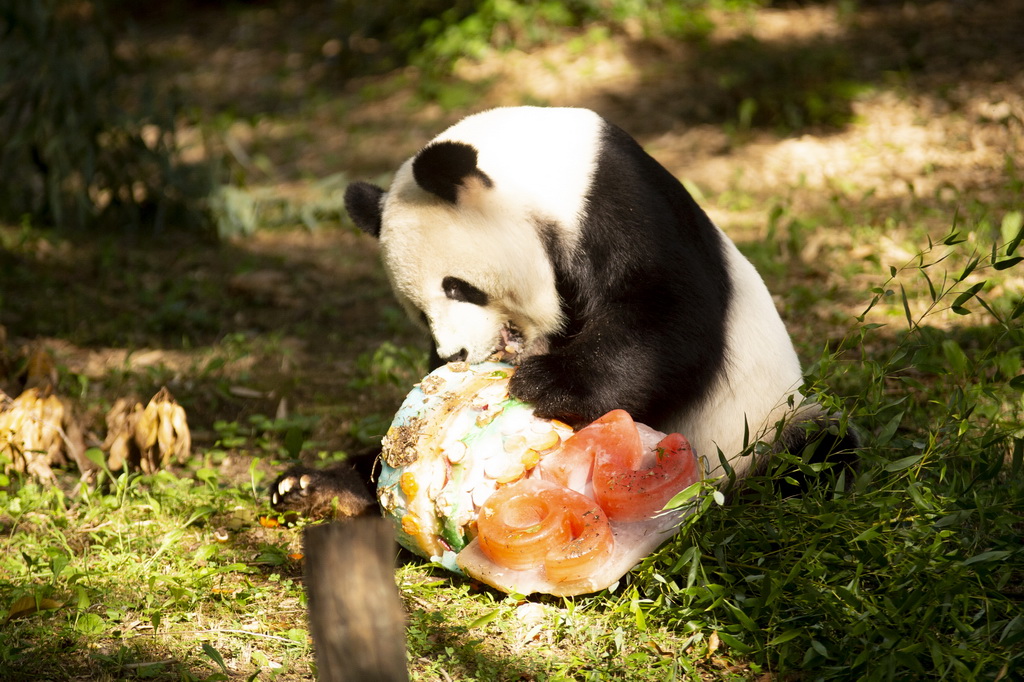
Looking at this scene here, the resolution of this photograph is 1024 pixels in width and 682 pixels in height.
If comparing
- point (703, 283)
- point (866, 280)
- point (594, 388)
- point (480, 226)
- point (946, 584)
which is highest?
point (480, 226)

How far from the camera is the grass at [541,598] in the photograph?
235 centimetres

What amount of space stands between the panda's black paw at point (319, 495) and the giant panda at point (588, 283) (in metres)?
0.58

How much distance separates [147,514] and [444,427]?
115 cm

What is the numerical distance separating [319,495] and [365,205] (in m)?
1.00

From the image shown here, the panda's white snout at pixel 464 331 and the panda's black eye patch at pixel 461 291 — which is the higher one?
the panda's black eye patch at pixel 461 291

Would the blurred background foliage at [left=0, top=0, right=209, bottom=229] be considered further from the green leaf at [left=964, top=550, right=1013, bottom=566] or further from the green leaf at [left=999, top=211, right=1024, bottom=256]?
the green leaf at [left=964, top=550, right=1013, bottom=566]

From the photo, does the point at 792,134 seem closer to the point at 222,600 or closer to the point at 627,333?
the point at 627,333

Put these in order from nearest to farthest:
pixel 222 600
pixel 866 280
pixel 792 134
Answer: pixel 222 600, pixel 866 280, pixel 792 134

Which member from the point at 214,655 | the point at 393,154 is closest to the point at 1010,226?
the point at 214,655

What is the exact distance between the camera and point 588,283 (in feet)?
9.29

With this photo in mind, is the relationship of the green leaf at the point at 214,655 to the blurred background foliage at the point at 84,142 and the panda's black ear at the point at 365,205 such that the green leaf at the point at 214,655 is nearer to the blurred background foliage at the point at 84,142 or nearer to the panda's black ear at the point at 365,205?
the panda's black ear at the point at 365,205

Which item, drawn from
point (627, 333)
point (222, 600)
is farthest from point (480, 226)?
point (222, 600)

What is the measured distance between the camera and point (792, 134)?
7.93 metres

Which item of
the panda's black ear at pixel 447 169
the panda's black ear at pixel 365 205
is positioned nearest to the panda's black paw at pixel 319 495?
the panda's black ear at pixel 365 205
